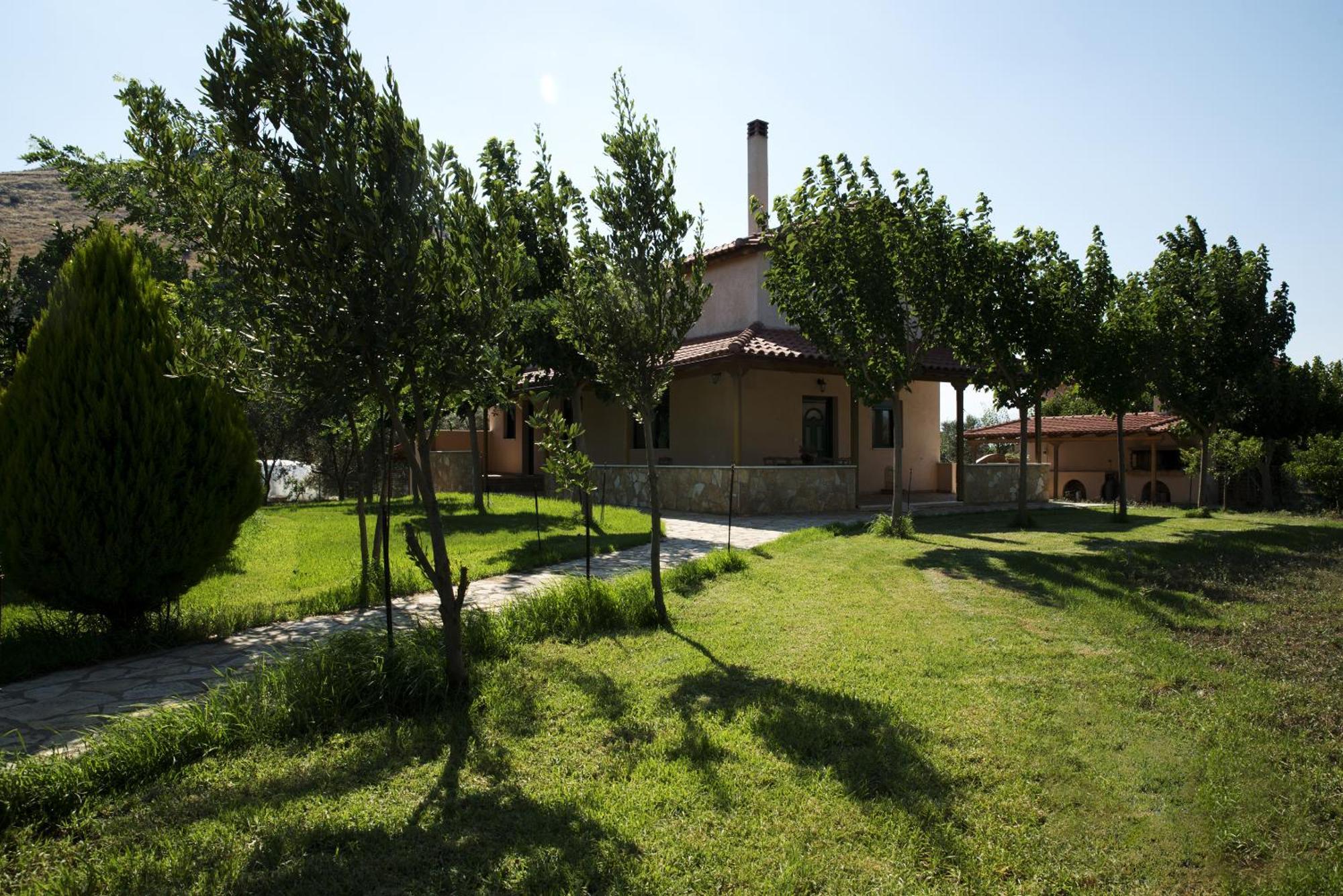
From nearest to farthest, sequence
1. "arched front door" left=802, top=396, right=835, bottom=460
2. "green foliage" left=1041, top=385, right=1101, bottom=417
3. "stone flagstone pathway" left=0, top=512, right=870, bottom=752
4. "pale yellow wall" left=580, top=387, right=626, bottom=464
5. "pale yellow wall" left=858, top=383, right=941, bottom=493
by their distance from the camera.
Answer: "stone flagstone pathway" left=0, top=512, right=870, bottom=752, "arched front door" left=802, top=396, right=835, bottom=460, "pale yellow wall" left=858, top=383, right=941, bottom=493, "pale yellow wall" left=580, top=387, right=626, bottom=464, "green foliage" left=1041, top=385, right=1101, bottom=417

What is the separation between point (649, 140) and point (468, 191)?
2256mm

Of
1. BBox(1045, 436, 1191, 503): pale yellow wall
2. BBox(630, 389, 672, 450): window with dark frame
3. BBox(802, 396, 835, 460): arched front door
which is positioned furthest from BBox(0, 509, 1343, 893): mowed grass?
BBox(1045, 436, 1191, 503): pale yellow wall

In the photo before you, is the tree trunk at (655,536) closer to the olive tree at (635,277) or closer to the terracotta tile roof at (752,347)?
the olive tree at (635,277)

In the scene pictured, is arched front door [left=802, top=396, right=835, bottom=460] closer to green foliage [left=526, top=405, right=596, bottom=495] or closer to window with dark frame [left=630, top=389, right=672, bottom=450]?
window with dark frame [left=630, top=389, right=672, bottom=450]

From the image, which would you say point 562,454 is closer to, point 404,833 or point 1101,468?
point 404,833

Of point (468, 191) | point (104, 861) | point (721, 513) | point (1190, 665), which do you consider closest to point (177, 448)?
point (468, 191)

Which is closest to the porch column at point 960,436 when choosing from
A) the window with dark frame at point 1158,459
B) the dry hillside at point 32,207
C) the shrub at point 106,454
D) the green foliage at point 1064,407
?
the window with dark frame at point 1158,459

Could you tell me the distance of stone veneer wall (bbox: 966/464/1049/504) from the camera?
17922 mm

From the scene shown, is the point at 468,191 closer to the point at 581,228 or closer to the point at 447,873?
the point at 581,228

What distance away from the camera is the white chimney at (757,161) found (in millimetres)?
19594

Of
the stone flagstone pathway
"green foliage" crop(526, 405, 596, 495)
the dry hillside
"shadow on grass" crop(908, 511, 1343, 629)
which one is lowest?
the stone flagstone pathway

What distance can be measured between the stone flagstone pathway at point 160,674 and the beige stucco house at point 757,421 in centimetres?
669

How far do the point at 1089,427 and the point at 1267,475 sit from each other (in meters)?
7.05

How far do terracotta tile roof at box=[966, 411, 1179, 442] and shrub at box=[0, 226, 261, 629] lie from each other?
23956 millimetres
